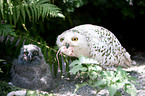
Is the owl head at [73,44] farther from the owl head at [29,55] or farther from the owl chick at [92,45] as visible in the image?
the owl head at [29,55]

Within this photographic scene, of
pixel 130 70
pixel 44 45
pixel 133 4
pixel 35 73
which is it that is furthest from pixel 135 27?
pixel 35 73

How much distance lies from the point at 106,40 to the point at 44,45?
1.00 meters

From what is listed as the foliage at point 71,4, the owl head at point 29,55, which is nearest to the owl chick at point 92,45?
the owl head at point 29,55

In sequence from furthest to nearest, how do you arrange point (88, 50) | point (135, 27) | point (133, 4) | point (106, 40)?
point (135, 27) < point (133, 4) < point (106, 40) < point (88, 50)

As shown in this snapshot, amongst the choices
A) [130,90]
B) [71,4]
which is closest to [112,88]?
[130,90]

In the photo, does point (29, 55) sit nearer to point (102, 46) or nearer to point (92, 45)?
point (92, 45)

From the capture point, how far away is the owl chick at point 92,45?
8.62 ft

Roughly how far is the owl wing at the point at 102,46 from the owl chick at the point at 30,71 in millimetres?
789

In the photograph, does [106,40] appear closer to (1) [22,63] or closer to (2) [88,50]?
(2) [88,50]

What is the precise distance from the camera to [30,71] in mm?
2408

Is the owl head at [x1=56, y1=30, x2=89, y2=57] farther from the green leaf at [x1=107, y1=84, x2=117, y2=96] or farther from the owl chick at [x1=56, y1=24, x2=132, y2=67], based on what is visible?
the green leaf at [x1=107, y1=84, x2=117, y2=96]

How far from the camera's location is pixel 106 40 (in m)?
2.91

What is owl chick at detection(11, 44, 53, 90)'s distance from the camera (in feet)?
7.76

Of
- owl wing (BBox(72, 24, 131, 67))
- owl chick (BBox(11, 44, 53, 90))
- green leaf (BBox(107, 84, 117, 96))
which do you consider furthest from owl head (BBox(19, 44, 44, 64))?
green leaf (BBox(107, 84, 117, 96))
